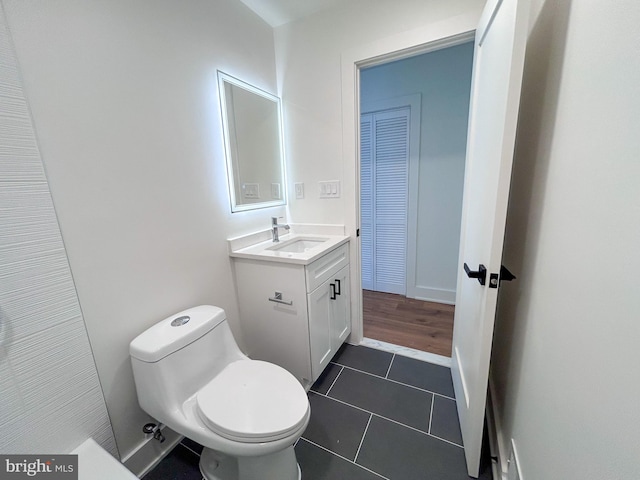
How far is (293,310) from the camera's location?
1.41 meters

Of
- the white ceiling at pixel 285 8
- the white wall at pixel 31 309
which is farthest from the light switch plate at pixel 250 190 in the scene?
the white ceiling at pixel 285 8

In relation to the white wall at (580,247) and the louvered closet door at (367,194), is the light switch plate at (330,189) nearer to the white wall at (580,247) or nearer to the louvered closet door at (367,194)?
the louvered closet door at (367,194)

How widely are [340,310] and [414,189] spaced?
1.45 metres

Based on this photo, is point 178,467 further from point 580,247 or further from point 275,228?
point 580,247

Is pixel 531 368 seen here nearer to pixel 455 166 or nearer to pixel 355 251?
pixel 355 251

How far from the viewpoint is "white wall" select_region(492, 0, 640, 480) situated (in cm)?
44

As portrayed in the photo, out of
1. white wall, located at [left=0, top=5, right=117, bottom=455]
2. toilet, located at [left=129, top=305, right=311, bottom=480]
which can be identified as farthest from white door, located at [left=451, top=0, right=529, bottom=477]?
white wall, located at [left=0, top=5, right=117, bottom=455]

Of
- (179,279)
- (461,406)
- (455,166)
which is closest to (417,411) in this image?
(461,406)

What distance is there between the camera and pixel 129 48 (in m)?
1.05

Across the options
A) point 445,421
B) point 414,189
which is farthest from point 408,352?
point 414,189

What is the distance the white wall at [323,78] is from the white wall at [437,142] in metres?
0.57

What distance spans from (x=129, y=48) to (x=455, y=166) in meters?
2.36

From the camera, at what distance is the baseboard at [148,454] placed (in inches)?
43.9

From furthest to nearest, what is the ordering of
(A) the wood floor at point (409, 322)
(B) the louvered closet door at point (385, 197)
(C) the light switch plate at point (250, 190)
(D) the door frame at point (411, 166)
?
(B) the louvered closet door at point (385, 197) → (D) the door frame at point (411, 166) → (A) the wood floor at point (409, 322) → (C) the light switch plate at point (250, 190)
